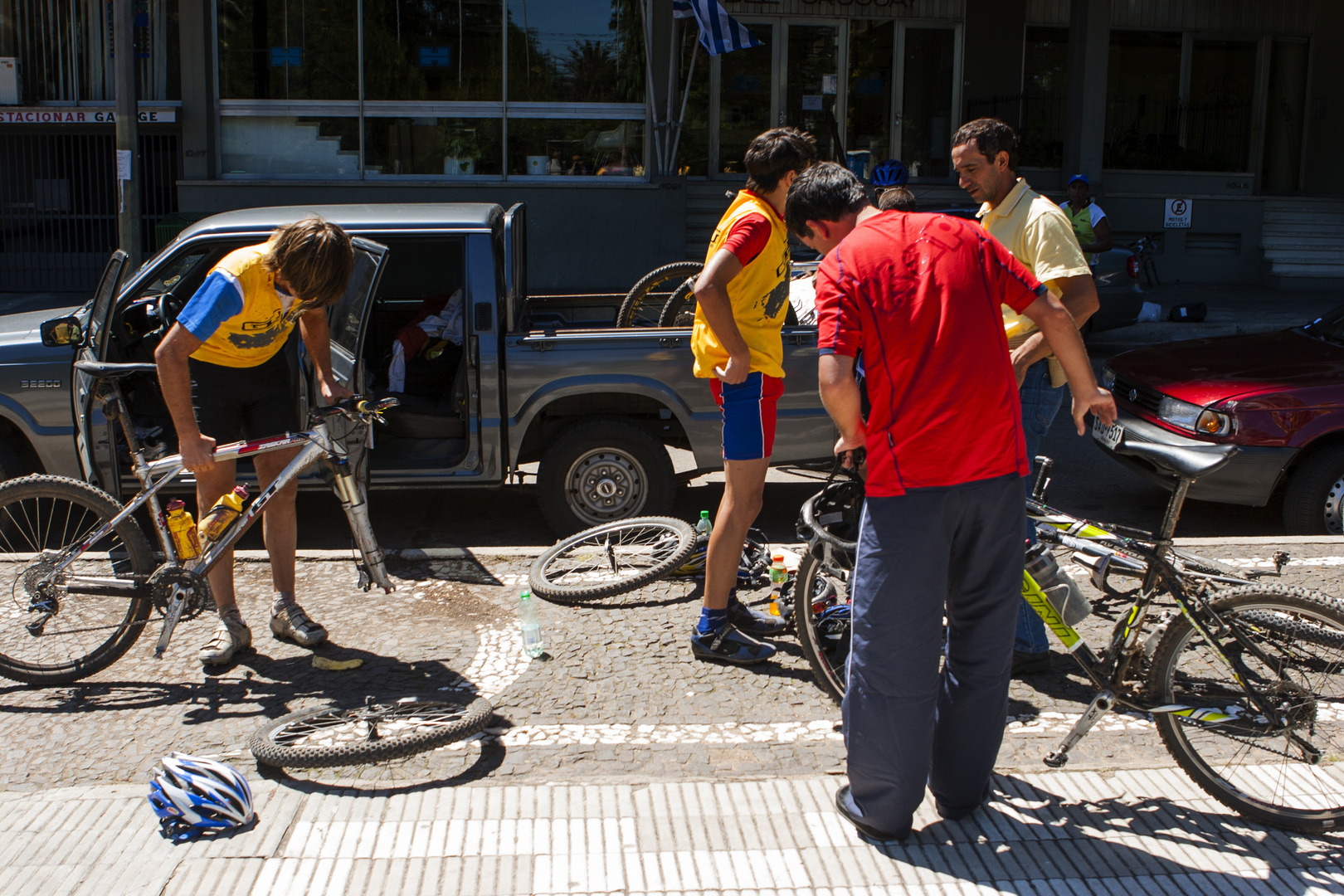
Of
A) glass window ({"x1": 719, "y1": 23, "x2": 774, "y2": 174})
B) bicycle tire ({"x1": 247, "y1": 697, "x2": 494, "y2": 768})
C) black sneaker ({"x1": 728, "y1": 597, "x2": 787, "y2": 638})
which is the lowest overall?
bicycle tire ({"x1": 247, "y1": 697, "x2": 494, "y2": 768})

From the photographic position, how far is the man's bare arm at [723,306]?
4199 mm

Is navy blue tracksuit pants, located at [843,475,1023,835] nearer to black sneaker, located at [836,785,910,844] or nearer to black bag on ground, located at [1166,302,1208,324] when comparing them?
black sneaker, located at [836,785,910,844]

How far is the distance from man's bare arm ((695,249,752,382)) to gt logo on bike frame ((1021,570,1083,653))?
4.22 ft

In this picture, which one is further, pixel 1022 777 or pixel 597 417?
pixel 597 417

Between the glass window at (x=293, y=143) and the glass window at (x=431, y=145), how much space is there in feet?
0.90

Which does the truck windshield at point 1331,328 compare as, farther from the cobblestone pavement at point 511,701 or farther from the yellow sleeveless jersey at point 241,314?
the yellow sleeveless jersey at point 241,314

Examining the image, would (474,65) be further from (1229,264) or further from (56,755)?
(56,755)

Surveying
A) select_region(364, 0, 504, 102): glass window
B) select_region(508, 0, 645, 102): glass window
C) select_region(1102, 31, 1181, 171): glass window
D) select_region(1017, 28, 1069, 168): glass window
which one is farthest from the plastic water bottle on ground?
select_region(1102, 31, 1181, 171): glass window

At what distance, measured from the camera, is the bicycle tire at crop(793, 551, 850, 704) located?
4105 mm

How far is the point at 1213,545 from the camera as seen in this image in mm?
5895

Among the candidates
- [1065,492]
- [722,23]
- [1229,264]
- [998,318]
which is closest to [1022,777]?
[998,318]

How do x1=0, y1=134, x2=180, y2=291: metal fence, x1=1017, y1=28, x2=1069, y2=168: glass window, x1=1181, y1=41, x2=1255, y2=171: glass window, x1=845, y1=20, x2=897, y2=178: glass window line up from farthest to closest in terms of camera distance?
1. x1=1181, y1=41, x2=1255, y2=171: glass window
2. x1=1017, y1=28, x2=1069, y2=168: glass window
3. x1=845, y1=20, x2=897, y2=178: glass window
4. x1=0, y1=134, x2=180, y2=291: metal fence

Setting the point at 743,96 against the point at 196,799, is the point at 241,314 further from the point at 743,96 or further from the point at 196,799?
the point at 743,96

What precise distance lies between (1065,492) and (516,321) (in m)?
3.87
